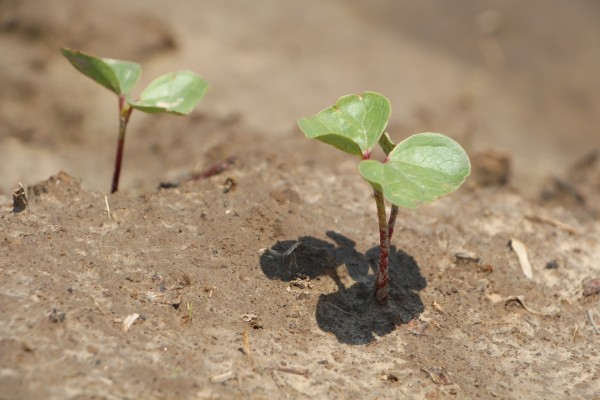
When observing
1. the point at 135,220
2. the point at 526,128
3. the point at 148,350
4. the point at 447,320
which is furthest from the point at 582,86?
the point at 148,350

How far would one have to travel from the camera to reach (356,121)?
2.05 m

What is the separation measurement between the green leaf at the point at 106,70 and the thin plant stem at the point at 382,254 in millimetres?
1123

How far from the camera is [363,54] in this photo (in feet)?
17.0

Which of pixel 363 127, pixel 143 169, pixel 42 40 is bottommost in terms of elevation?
pixel 143 169

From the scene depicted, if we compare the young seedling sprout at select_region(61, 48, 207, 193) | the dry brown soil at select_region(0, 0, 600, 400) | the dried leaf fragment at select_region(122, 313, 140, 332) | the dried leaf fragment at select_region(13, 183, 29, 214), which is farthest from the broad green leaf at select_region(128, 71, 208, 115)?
the dried leaf fragment at select_region(122, 313, 140, 332)

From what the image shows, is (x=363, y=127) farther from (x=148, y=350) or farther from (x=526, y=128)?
(x=526, y=128)

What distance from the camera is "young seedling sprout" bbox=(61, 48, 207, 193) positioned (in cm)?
248

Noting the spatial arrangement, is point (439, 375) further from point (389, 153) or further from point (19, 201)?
point (19, 201)

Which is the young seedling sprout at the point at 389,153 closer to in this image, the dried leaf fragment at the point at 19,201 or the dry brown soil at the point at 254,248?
the dry brown soil at the point at 254,248

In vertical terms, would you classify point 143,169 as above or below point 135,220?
below

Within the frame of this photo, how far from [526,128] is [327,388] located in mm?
3688

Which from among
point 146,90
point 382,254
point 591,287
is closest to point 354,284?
point 382,254

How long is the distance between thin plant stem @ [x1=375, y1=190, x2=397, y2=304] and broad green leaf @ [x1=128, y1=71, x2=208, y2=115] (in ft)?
2.85

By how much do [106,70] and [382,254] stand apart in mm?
1212
